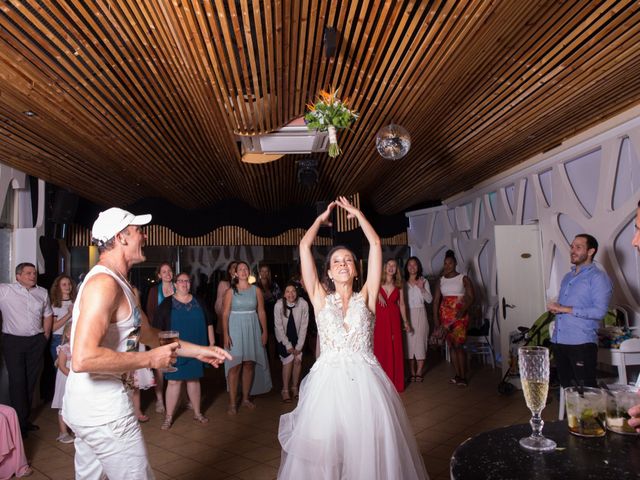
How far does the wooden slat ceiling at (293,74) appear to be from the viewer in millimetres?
3141

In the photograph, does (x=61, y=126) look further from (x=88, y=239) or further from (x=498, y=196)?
(x=498, y=196)

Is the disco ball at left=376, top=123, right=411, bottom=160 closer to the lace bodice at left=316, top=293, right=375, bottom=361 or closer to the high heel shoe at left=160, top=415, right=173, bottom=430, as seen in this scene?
the lace bodice at left=316, top=293, right=375, bottom=361

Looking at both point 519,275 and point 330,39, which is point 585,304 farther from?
point 330,39

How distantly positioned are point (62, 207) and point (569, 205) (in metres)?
7.10

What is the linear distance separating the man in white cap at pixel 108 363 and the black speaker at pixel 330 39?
1906 millimetres

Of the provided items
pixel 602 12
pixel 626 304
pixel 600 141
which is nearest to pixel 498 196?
pixel 600 141

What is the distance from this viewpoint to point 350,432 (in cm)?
234

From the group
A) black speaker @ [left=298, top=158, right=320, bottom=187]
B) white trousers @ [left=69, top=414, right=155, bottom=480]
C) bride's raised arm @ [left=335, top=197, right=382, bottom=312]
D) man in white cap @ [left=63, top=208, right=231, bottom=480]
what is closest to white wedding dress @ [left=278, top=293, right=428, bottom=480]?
bride's raised arm @ [left=335, top=197, right=382, bottom=312]

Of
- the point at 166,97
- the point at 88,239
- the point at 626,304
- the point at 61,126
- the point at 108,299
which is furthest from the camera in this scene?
the point at 88,239

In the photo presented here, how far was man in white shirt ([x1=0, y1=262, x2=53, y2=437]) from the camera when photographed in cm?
521

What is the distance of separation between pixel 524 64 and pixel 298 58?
175 centimetres

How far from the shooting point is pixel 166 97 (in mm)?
4598

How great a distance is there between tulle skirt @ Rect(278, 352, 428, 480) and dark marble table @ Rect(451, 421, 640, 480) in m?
0.92

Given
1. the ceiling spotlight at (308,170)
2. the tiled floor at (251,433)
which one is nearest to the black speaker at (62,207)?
the tiled floor at (251,433)
